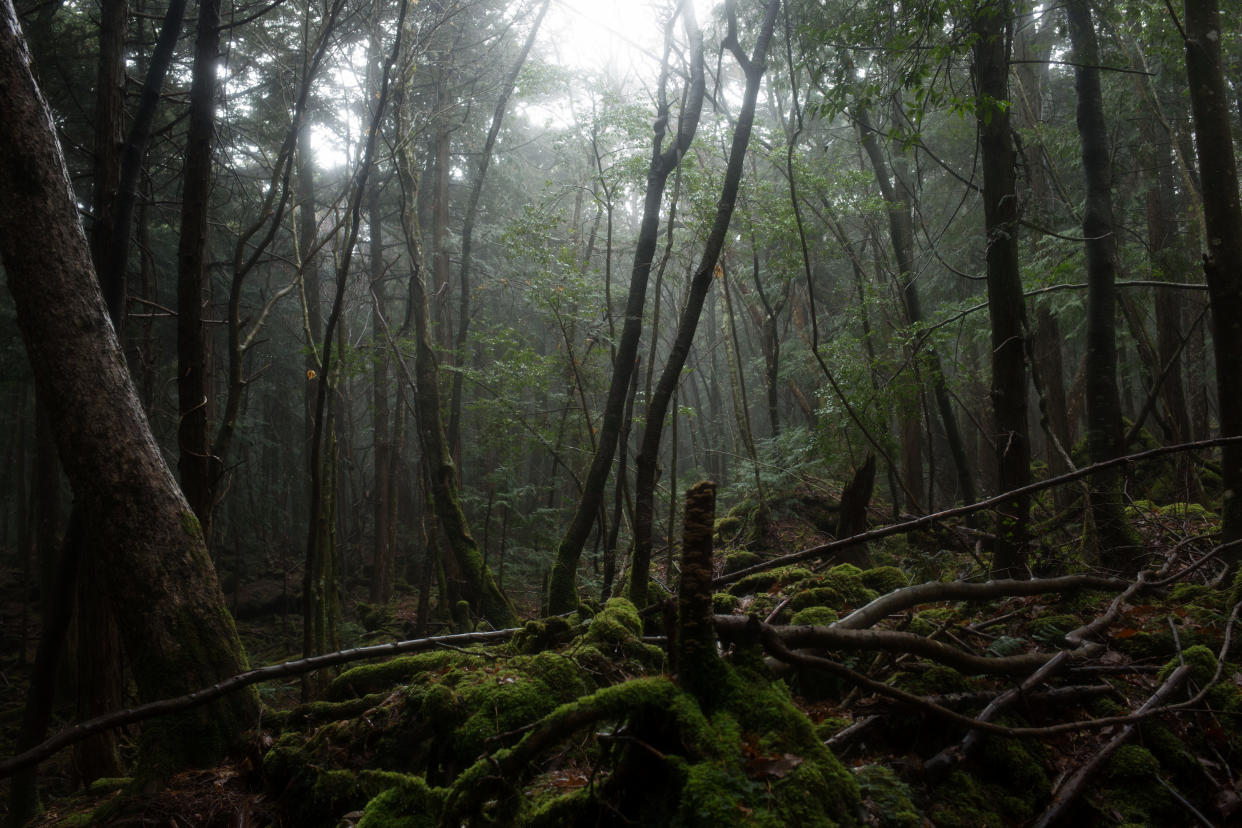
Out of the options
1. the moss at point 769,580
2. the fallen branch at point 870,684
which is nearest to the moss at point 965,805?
the fallen branch at point 870,684

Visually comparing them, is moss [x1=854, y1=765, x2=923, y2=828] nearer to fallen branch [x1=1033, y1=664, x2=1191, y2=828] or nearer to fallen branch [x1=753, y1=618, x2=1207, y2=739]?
fallen branch [x1=753, y1=618, x2=1207, y2=739]

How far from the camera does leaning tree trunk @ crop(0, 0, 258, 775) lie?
3.60 meters

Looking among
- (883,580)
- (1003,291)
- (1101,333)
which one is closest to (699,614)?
(883,580)

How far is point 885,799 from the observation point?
2.25 metres

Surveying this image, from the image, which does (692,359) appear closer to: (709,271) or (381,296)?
(381,296)

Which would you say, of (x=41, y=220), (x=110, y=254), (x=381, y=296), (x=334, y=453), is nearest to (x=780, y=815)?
(x=41, y=220)

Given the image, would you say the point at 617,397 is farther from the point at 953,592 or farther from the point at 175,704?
the point at 175,704

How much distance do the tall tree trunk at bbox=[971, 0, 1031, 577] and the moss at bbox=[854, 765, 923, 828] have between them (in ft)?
9.85

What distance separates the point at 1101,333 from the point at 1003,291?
1205 millimetres

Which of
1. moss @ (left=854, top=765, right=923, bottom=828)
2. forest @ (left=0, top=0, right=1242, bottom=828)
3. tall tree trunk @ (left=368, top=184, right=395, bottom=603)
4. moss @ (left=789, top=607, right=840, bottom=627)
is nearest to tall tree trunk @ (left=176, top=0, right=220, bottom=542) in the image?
forest @ (left=0, top=0, right=1242, bottom=828)

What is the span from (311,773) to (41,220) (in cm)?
334

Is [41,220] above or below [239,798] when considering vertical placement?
above

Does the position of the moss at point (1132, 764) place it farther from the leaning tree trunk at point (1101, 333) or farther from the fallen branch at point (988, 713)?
the leaning tree trunk at point (1101, 333)

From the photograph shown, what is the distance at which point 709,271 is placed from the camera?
17.3ft
